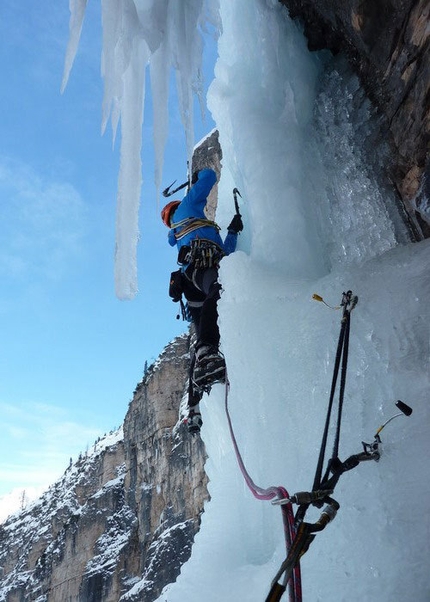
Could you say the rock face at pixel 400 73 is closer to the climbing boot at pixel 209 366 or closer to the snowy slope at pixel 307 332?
the snowy slope at pixel 307 332

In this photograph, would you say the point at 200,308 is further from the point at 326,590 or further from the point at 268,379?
the point at 326,590

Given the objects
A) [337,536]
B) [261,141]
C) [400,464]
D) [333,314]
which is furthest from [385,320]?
[261,141]

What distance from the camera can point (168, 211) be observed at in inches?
182

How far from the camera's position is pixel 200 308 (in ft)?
14.3

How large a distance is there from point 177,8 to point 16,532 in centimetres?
6007

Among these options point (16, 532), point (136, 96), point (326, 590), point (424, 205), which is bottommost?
point (326, 590)

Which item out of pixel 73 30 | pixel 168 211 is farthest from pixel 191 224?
pixel 73 30

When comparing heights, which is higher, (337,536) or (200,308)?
(200,308)

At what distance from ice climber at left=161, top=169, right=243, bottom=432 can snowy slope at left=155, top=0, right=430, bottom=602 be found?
18 cm

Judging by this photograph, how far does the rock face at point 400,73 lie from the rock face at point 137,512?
917 inches

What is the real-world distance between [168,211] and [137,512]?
103 ft

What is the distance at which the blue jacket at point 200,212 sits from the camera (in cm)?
422

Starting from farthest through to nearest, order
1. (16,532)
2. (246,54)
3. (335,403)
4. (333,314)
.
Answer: (16,532) → (246,54) → (333,314) → (335,403)

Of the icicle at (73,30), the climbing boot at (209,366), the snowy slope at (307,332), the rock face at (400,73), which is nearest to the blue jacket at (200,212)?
the snowy slope at (307,332)
